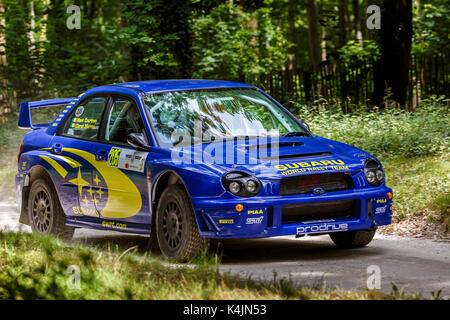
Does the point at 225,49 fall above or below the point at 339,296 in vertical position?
above

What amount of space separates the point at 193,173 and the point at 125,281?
167cm

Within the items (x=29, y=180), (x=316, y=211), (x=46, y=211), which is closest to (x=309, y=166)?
(x=316, y=211)

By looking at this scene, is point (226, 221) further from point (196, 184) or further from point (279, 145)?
point (279, 145)

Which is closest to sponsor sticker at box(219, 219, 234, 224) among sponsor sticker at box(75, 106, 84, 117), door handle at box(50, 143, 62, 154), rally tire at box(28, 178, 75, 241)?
rally tire at box(28, 178, 75, 241)

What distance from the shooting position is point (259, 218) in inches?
289

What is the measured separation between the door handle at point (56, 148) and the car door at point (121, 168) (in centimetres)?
64

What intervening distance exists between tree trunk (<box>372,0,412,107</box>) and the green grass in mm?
10302

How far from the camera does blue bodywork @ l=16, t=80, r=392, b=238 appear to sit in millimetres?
7348

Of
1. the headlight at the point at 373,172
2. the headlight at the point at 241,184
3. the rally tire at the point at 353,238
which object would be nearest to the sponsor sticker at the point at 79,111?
the headlight at the point at 241,184

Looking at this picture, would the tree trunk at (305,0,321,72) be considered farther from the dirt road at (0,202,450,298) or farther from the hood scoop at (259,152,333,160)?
the hood scoop at (259,152,333,160)
